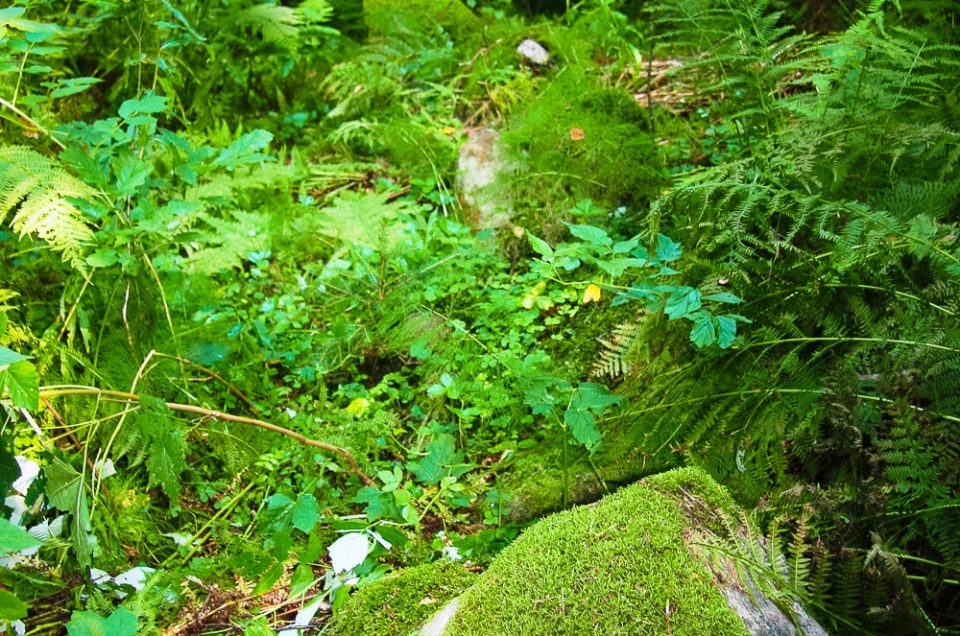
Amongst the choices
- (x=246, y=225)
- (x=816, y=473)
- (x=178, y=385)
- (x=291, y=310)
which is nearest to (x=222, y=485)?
(x=178, y=385)

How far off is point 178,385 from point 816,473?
2192mm

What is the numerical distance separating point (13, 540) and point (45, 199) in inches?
56.8

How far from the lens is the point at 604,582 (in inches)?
61.7

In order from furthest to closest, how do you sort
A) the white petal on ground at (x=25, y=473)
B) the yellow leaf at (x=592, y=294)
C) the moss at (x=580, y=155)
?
1. the moss at (x=580, y=155)
2. the yellow leaf at (x=592, y=294)
3. the white petal on ground at (x=25, y=473)

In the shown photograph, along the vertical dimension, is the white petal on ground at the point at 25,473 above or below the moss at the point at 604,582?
below

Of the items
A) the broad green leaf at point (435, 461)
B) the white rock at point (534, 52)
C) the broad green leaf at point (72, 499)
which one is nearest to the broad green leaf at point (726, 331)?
the broad green leaf at point (435, 461)

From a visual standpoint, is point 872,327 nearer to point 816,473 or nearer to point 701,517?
point 816,473

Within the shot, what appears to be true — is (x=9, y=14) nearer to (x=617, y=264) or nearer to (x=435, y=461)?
(x=435, y=461)

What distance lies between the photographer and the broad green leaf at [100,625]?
1.54 meters

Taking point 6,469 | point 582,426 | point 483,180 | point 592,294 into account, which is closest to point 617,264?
point 582,426

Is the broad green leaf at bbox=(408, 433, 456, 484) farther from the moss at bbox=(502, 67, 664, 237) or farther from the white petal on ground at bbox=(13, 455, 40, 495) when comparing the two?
the moss at bbox=(502, 67, 664, 237)

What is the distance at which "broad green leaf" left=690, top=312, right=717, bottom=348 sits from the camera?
209cm

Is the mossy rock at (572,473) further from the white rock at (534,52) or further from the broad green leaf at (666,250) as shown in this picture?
the white rock at (534,52)

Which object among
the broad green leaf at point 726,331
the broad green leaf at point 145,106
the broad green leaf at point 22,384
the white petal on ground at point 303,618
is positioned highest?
the broad green leaf at point 145,106
